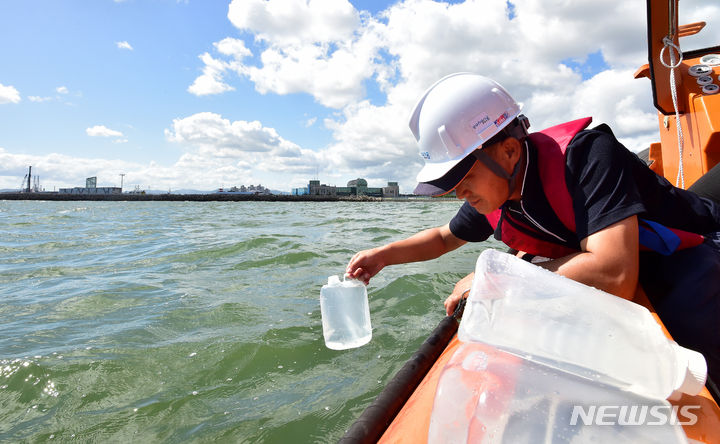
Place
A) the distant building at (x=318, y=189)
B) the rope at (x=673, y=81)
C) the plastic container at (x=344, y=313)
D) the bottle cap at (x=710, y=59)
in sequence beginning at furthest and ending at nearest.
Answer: the distant building at (x=318, y=189) → the bottle cap at (x=710, y=59) → the rope at (x=673, y=81) → the plastic container at (x=344, y=313)

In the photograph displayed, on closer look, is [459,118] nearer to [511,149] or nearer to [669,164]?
[511,149]

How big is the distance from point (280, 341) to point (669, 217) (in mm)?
3026

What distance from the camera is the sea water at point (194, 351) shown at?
237cm

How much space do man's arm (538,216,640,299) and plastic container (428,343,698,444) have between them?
0.47m

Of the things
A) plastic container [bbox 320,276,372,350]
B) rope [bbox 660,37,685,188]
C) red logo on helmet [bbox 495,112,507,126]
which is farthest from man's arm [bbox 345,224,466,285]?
rope [bbox 660,37,685,188]

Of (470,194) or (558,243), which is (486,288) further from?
(558,243)

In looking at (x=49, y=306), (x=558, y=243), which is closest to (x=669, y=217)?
(x=558, y=243)

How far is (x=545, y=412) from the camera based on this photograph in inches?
38.3

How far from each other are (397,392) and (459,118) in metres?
1.25

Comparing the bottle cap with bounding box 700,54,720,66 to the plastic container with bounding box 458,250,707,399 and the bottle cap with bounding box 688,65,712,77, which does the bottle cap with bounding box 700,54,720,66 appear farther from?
the plastic container with bounding box 458,250,707,399

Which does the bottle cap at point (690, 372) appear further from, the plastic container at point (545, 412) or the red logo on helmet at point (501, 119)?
the red logo on helmet at point (501, 119)

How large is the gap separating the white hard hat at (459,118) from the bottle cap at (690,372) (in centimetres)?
99

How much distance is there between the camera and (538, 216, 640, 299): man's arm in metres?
1.35

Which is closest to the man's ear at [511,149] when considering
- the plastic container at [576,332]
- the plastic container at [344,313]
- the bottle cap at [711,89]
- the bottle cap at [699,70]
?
the plastic container at [576,332]
